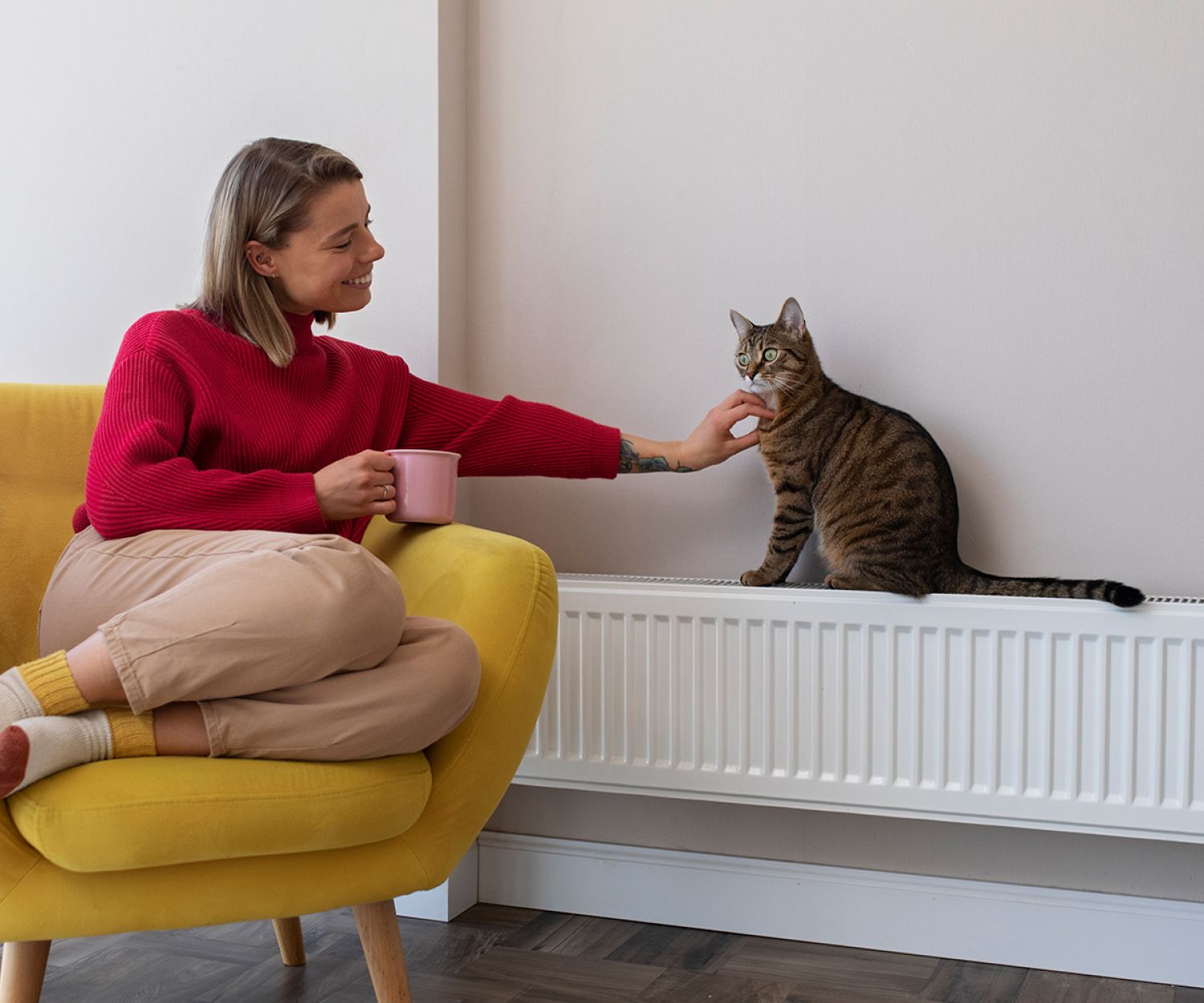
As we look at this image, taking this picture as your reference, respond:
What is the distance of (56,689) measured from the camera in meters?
1.09

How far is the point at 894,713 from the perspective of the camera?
1631 millimetres

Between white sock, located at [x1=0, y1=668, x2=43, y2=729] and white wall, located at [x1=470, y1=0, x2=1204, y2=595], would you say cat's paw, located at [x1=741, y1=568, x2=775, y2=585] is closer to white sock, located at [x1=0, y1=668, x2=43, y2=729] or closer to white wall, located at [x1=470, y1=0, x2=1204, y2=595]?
white wall, located at [x1=470, y1=0, x2=1204, y2=595]

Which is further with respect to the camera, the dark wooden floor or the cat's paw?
the cat's paw

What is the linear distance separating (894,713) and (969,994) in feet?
1.30

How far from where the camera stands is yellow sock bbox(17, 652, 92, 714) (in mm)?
1090

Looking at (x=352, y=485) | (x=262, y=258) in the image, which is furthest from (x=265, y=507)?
(x=262, y=258)

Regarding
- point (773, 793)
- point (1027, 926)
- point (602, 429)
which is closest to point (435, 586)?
point (602, 429)

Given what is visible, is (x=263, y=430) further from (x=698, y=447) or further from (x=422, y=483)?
(x=698, y=447)

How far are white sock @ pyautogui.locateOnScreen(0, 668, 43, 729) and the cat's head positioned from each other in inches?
42.1

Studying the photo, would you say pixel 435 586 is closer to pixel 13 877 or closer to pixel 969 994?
pixel 13 877

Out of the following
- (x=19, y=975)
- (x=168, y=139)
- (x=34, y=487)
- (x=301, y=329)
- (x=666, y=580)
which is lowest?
(x=19, y=975)

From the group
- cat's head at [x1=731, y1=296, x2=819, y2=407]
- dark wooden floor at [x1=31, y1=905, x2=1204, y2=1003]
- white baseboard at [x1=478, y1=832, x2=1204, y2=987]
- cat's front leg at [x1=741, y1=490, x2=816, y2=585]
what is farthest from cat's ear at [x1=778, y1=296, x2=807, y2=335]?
dark wooden floor at [x1=31, y1=905, x2=1204, y2=1003]

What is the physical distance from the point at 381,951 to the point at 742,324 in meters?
1.01

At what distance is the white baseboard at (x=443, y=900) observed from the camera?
1908mm
